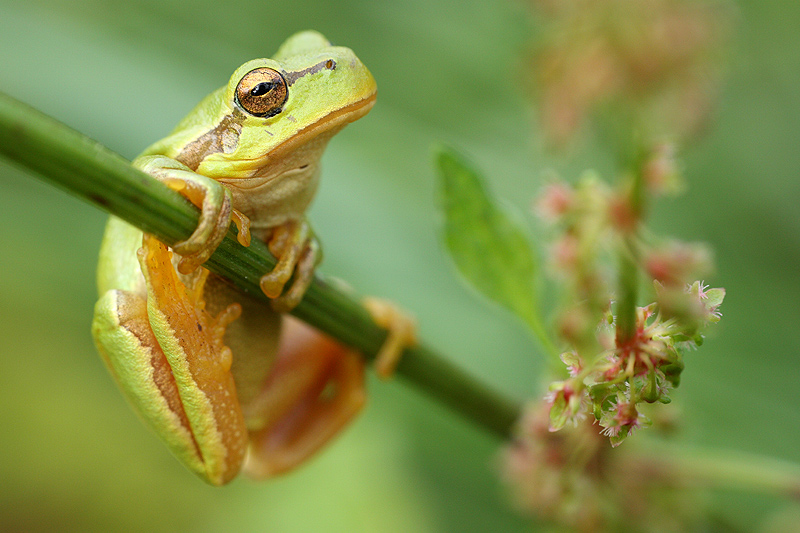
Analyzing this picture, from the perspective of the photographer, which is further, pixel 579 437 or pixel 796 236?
pixel 796 236

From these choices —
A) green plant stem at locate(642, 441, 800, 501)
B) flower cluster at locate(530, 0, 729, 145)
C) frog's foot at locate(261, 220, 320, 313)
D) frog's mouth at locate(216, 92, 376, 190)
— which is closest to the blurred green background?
flower cluster at locate(530, 0, 729, 145)

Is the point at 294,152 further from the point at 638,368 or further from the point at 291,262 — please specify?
the point at 638,368

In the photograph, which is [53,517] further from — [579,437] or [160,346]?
[579,437]

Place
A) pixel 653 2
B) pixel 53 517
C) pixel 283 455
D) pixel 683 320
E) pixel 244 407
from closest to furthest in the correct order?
pixel 683 320 < pixel 244 407 < pixel 283 455 < pixel 653 2 < pixel 53 517

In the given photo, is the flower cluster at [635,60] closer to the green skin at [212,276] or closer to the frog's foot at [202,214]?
the green skin at [212,276]

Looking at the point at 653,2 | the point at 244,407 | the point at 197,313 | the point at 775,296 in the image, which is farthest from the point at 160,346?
the point at 775,296

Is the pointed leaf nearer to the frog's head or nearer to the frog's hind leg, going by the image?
the frog's head

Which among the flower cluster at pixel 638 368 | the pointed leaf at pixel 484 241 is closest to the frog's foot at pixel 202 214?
the pointed leaf at pixel 484 241
